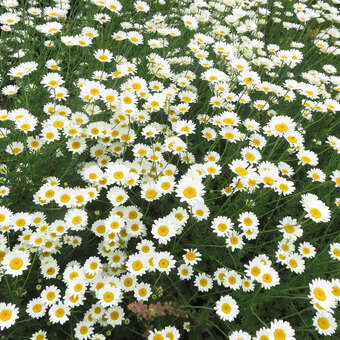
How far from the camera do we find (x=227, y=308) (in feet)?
7.52

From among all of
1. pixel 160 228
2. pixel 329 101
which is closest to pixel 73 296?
pixel 160 228

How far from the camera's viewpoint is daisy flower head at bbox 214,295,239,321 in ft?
7.32

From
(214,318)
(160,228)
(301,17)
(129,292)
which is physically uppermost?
(301,17)

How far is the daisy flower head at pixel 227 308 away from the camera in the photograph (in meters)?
2.23

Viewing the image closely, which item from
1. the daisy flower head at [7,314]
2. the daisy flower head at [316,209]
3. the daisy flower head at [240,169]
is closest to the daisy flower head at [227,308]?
the daisy flower head at [316,209]

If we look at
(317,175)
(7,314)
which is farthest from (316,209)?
(7,314)

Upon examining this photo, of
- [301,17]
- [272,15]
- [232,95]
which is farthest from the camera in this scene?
[272,15]

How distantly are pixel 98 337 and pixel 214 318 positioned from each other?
3.24 feet

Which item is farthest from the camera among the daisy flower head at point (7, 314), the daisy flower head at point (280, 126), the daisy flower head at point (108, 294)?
the daisy flower head at point (280, 126)

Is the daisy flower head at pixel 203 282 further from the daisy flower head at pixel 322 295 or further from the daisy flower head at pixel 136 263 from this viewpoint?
the daisy flower head at pixel 322 295

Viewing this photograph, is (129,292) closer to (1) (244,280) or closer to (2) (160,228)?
(2) (160,228)

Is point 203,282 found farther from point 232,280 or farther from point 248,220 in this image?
point 248,220

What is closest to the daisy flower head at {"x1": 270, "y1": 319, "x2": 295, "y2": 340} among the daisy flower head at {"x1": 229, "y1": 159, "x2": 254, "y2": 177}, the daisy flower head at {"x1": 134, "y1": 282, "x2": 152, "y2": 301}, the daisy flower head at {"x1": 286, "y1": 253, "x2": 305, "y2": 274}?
the daisy flower head at {"x1": 286, "y1": 253, "x2": 305, "y2": 274}

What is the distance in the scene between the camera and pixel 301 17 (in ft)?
17.9
